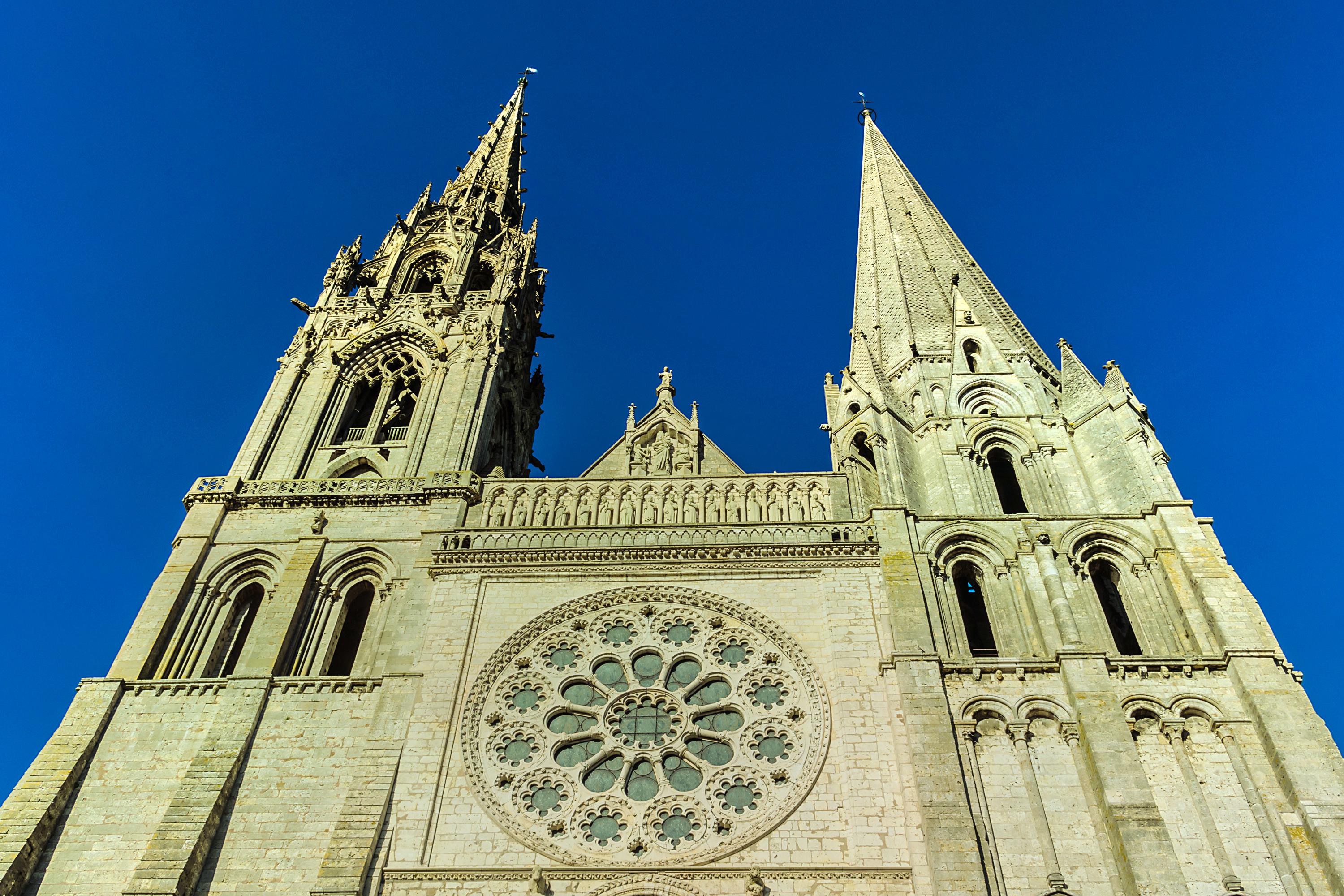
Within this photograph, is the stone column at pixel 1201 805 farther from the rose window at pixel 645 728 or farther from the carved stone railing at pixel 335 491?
the carved stone railing at pixel 335 491

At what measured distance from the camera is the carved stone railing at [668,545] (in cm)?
1739

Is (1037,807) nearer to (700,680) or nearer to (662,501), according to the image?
(700,680)

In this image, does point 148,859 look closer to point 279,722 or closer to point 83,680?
point 279,722

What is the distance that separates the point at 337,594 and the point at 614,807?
643cm

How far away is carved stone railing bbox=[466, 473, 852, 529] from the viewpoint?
1866 centimetres

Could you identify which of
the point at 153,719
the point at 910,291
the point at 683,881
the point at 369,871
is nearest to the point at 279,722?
the point at 153,719

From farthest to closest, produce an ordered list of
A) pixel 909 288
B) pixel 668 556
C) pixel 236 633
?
pixel 909 288 → pixel 236 633 → pixel 668 556

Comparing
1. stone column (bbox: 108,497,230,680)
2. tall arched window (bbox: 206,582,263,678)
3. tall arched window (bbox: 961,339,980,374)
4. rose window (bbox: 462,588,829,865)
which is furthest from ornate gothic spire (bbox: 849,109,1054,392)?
stone column (bbox: 108,497,230,680)

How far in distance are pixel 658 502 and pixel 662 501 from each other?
0.27ft

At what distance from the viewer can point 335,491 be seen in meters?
19.7

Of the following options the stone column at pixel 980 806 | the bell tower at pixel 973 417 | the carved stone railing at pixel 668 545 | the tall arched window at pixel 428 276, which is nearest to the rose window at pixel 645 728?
the carved stone railing at pixel 668 545

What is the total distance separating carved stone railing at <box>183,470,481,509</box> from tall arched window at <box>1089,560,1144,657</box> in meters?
10.6

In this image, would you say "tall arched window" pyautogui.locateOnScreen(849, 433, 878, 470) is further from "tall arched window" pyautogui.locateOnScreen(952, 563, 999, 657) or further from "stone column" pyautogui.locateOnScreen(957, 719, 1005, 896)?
Result: "stone column" pyautogui.locateOnScreen(957, 719, 1005, 896)

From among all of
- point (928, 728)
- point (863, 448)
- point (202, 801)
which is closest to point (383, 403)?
point (863, 448)
